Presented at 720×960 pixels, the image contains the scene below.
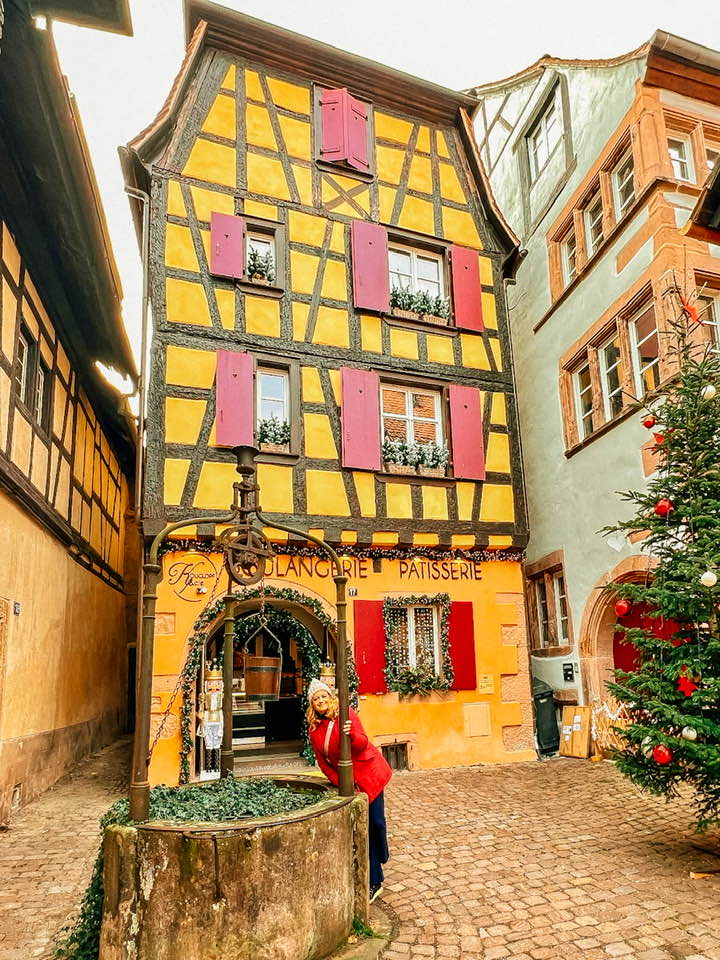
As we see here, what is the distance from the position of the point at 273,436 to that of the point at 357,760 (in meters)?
5.97

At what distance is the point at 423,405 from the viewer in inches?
444

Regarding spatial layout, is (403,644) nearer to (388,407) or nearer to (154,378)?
(388,407)

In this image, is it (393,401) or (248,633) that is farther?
(393,401)

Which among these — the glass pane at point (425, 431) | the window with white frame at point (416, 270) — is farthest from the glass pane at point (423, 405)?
the window with white frame at point (416, 270)

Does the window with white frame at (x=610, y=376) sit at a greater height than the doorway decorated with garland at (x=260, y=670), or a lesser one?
greater

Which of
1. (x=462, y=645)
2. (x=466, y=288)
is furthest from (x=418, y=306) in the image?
(x=462, y=645)

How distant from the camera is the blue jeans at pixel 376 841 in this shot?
15.5 feet

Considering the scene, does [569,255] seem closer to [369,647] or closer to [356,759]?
[369,647]

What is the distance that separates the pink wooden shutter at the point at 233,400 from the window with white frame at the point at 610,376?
5.64 m

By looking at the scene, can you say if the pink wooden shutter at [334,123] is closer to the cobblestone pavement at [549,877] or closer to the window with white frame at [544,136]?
the window with white frame at [544,136]

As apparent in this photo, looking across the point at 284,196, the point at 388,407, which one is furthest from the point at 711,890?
the point at 284,196

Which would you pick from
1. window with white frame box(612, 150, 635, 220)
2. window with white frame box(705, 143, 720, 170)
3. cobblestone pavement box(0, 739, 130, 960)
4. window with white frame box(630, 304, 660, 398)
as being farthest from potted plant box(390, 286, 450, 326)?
cobblestone pavement box(0, 739, 130, 960)

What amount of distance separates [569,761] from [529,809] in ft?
10.4

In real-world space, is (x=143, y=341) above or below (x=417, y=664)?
above
